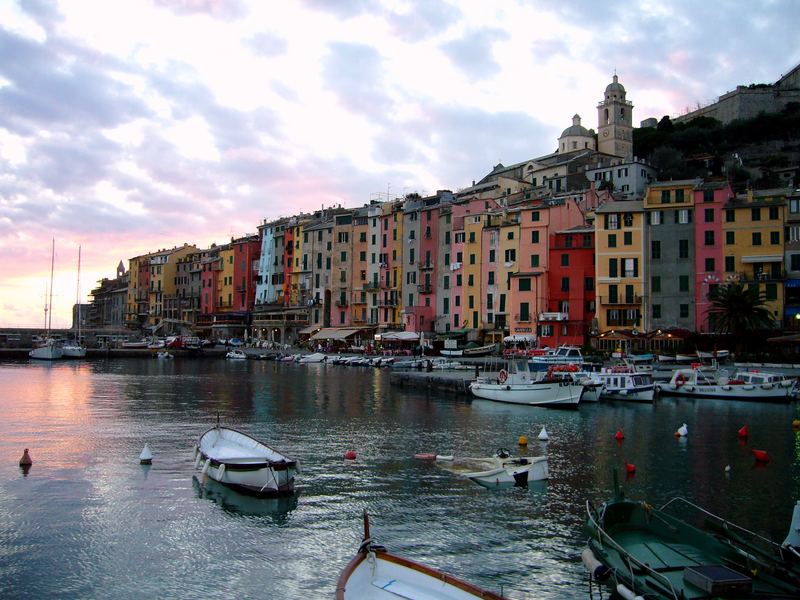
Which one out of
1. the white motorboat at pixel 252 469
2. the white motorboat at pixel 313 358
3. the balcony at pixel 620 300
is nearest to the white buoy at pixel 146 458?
the white motorboat at pixel 252 469

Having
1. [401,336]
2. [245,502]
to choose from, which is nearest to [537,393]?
[245,502]

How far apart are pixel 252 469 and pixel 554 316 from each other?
56461mm

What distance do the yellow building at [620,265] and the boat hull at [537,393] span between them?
2749cm

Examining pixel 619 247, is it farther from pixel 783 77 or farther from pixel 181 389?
pixel 783 77

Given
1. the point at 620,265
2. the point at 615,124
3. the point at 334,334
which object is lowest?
the point at 334,334

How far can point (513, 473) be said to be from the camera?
74.4 ft

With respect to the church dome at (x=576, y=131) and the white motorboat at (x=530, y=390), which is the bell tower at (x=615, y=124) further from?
the white motorboat at (x=530, y=390)

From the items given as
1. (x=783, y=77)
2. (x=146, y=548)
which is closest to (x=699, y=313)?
(x=146, y=548)

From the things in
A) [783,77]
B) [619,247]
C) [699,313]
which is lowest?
[699,313]

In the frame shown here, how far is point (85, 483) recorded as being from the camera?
22.6 meters

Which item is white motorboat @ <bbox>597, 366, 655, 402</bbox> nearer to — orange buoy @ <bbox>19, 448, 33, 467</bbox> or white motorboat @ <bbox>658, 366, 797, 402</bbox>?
white motorboat @ <bbox>658, 366, 797, 402</bbox>

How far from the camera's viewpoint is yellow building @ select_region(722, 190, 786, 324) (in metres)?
63.9

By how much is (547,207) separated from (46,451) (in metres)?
60.3

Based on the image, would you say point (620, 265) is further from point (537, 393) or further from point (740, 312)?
point (537, 393)
